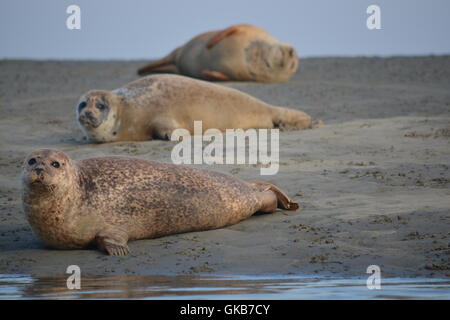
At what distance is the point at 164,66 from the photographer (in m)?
15.8

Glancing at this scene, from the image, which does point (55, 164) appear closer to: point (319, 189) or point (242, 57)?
point (319, 189)

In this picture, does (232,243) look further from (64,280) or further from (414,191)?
(414,191)

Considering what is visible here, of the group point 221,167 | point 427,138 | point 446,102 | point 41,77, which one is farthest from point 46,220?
point 41,77

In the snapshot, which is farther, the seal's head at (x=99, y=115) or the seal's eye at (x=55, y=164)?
the seal's head at (x=99, y=115)

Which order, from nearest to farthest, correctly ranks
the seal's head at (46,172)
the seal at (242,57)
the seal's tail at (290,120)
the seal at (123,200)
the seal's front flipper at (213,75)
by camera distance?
the seal's head at (46,172) → the seal at (123,200) → the seal's tail at (290,120) → the seal's front flipper at (213,75) → the seal at (242,57)

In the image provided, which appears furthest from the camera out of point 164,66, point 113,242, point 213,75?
point 164,66

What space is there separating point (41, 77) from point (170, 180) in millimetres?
9829

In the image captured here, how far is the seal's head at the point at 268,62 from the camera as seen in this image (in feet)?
48.0

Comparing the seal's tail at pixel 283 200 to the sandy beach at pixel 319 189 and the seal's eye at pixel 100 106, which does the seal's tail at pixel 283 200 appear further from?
the seal's eye at pixel 100 106

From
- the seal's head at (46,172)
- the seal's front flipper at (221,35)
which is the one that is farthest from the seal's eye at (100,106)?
the seal's front flipper at (221,35)

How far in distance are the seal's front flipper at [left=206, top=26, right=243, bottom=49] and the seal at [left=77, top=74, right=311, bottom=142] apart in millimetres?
4284

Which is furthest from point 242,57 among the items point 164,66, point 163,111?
point 163,111

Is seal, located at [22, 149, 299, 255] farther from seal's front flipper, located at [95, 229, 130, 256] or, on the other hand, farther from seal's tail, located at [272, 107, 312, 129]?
seal's tail, located at [272, 107, 312, 129]

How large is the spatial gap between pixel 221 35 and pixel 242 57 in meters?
0.67
